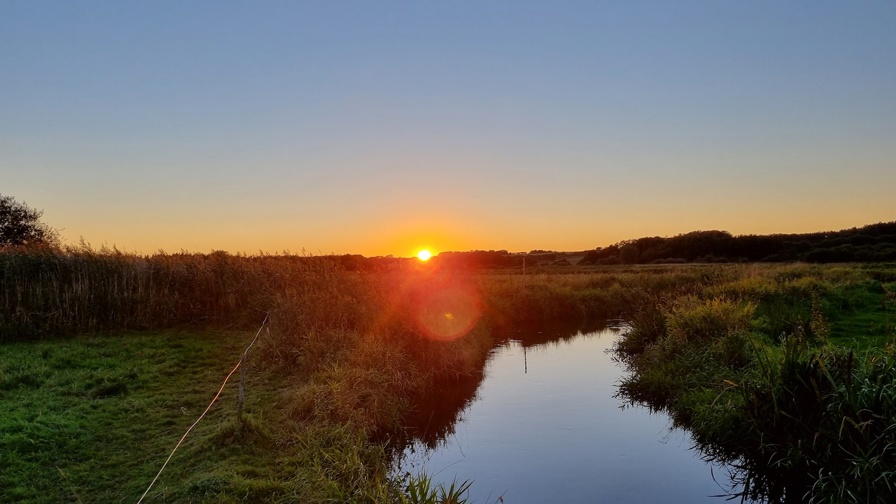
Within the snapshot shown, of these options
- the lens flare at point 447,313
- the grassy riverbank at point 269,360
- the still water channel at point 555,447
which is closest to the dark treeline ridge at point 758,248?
the grassy riverbank at point 269,360

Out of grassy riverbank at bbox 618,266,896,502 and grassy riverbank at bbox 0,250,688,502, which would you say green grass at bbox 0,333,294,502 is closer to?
grassy riverbank at bbox 0,250,688,502

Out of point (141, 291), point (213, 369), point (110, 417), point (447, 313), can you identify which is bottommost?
point (110, 417)

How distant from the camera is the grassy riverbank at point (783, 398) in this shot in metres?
6.30

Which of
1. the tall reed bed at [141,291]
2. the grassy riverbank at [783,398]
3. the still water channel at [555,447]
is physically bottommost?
the still water channel at [555,447]

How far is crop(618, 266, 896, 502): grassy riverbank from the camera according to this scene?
20.7 ft

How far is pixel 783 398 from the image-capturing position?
7504 mm

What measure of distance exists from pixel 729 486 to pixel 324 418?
6520 millimetres

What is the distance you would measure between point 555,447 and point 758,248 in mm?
72005

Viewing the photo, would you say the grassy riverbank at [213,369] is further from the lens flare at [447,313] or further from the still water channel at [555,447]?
the still water channel at [555,447]

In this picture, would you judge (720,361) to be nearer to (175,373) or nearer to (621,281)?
(175,373)

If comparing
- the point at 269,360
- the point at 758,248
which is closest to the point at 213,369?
the point at 269,360

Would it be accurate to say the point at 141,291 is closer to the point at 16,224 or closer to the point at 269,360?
the point at 269,360

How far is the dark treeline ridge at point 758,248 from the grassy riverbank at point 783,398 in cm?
4806

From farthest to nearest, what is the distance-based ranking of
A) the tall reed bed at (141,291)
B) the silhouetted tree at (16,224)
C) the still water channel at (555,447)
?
1. the silhouetted tree at (16,224)
2. the tall reed bed at (141,291)
3. the still water channel at (555,447)
